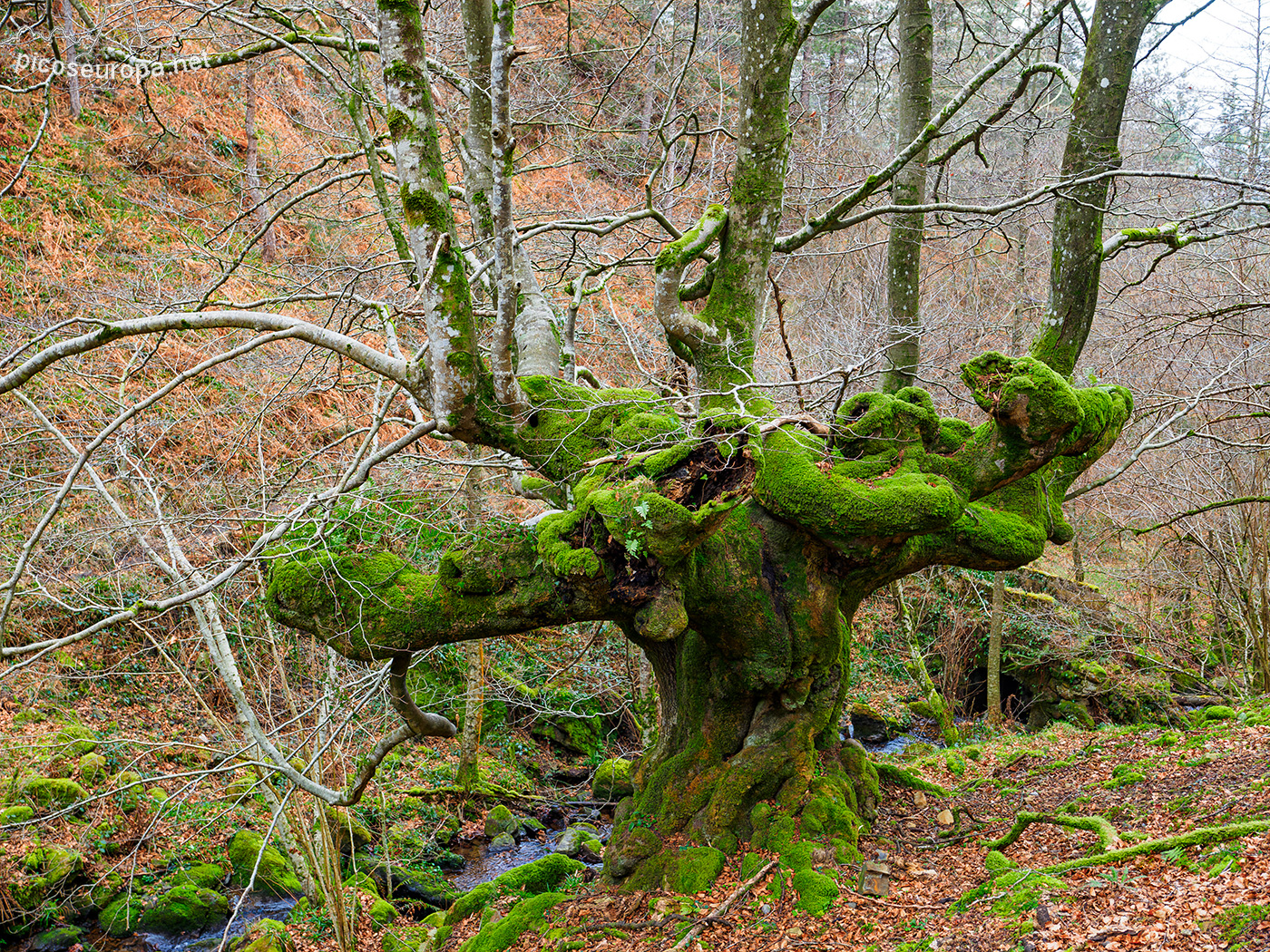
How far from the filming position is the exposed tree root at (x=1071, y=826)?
15.7 feet

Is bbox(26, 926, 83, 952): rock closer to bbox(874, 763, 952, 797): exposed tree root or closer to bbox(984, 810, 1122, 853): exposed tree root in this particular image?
bbox(874, 763, 952, 797): exposed tree root

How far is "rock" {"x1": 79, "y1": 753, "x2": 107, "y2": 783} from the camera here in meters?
8.65

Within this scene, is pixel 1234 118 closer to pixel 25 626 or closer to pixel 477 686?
pixel 477 686

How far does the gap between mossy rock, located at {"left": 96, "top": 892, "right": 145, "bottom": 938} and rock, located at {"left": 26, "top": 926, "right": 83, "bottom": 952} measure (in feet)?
0.67

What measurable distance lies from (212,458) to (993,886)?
10.1m

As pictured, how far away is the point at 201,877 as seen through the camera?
7.89 m

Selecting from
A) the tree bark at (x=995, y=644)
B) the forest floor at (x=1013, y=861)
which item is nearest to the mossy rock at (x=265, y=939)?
the forest floor at (x=1013, y=861)

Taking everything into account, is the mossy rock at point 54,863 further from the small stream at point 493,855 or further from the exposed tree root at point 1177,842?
the exposed tree root at point 1177,842

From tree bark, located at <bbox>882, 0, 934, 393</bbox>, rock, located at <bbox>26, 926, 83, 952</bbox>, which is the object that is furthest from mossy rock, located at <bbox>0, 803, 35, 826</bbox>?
tree bark, located at <bbox>882, 0, 934, 393</bbox>

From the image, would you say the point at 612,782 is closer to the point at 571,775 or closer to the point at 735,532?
the point at 571,775

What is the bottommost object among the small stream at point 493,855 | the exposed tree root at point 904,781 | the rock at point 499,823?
the small stream at point 493,855

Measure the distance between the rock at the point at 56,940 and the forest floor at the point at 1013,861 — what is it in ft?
1.31

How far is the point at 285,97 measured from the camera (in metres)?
15.8

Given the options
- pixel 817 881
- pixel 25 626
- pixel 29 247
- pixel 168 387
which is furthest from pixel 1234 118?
pixel 29 247
